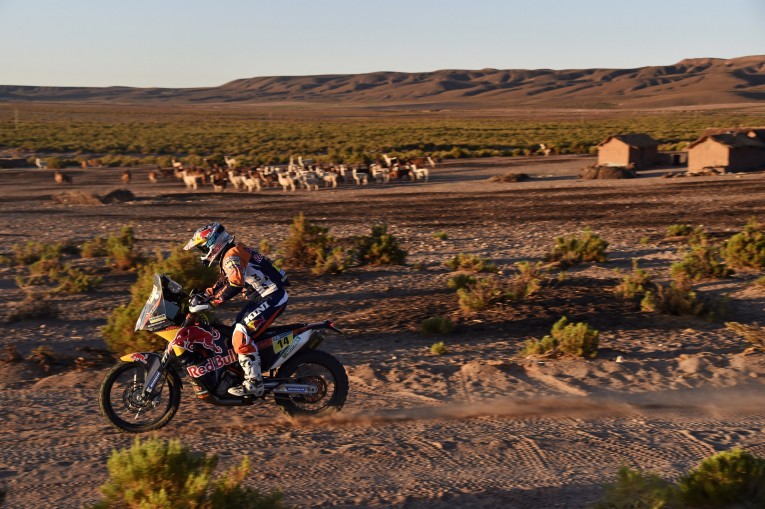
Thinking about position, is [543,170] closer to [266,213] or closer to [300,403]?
[266,213]

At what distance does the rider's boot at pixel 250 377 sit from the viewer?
772 centimetres

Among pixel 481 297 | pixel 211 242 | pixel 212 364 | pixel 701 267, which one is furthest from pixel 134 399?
pixel 701 267

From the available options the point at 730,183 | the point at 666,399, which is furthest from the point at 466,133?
the point at 666,399

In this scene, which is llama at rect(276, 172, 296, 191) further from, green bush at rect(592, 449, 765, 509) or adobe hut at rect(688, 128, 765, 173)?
green bush at rect(592, 449, 765, 509)

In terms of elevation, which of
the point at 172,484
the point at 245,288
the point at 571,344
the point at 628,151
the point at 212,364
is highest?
the point at 245,288

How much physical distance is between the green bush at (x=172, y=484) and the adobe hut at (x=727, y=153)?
35612 millimetres

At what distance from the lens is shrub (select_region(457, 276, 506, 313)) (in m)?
12.9

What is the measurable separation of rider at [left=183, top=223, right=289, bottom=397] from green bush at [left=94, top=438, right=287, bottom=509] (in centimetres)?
208

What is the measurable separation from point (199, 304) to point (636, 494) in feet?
12.8

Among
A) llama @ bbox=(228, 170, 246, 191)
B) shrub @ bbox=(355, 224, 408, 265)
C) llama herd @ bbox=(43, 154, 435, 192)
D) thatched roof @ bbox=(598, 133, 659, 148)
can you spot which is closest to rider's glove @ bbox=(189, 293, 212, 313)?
shrub @ bbox=(355, 224, 408, 265)

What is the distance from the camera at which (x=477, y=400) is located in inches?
345

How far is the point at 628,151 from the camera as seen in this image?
4000 cm

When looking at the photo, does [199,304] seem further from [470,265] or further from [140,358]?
[470,265]

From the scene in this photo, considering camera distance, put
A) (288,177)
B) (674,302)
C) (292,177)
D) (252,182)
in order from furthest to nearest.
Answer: (292,177) < (288,177) < (252,182) < (674,302)
